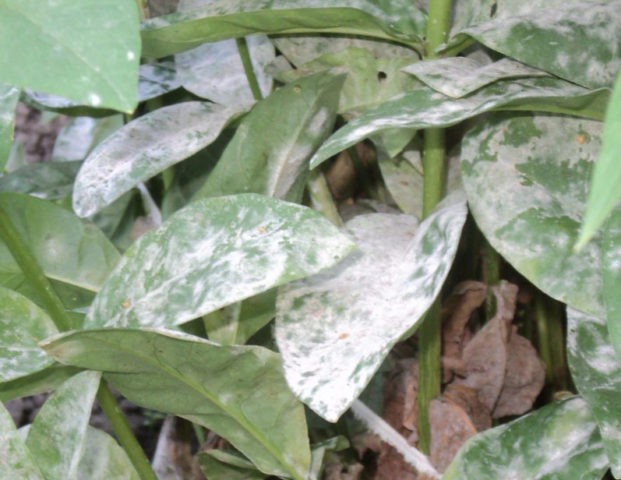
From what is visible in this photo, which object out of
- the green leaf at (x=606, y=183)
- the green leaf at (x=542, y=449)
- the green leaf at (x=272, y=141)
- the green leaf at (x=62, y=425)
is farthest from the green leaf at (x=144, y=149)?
the green leaf at (x=606, y=183)

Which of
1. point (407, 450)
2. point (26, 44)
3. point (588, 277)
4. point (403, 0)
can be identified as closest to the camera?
point (26, 44)

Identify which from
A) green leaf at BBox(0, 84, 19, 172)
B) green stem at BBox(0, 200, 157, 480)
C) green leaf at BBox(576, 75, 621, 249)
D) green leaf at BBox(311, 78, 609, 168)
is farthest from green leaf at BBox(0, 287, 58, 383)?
green leaf at BBox(576, 75, 621, 249)

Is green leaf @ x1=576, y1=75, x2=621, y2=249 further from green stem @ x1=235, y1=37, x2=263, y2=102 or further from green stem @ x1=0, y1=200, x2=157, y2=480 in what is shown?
green stem @ x1=235, y1=37, x2=263, y2=102

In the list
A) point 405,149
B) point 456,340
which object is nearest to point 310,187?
A: point 405,149

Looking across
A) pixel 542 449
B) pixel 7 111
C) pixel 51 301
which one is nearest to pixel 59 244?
pixel 51 301

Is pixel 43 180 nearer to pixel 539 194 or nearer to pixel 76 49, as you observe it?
pixel 539 194

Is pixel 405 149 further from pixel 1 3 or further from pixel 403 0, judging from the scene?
pixel 1 3

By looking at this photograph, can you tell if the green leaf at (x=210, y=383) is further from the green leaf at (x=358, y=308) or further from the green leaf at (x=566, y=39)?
the green leaf at (x=566, y=39)
